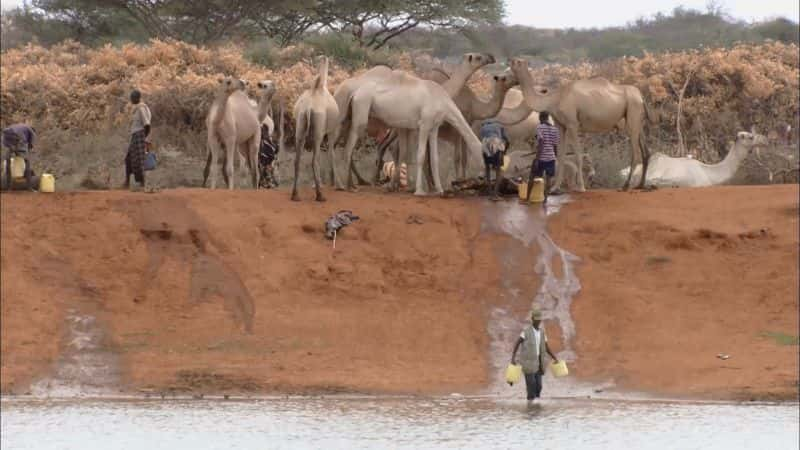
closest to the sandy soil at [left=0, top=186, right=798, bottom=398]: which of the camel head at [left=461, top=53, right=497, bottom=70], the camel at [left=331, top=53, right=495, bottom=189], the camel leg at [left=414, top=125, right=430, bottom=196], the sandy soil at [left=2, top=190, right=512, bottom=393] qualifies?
the sandy soil at [left=2, top=190, right=512, bottom=393]

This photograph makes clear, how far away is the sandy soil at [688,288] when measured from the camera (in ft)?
60.2

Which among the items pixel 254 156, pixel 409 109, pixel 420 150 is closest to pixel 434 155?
pixel 420 150

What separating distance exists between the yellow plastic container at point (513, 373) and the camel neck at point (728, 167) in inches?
342

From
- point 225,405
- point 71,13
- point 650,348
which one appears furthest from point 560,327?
point 71,13

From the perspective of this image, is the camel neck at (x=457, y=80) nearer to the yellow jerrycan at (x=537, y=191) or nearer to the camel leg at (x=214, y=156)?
the yellow jerrycan at (x=537, y=191)

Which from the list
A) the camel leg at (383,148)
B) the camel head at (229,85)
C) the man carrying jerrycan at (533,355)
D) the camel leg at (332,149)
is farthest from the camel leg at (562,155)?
the man carrying jerrycan at (533,355)

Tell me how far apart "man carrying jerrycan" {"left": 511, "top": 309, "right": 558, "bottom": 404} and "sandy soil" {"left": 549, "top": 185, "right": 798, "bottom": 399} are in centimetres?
116

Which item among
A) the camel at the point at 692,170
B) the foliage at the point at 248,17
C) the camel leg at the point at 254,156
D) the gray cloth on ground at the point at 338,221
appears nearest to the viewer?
the gray cloth on ground at the point at 338,221

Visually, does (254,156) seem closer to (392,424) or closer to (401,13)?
(392,424)

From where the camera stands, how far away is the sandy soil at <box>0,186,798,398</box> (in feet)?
60.0

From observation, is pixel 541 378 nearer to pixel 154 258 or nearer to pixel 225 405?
pixel 225 405

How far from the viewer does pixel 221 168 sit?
24.1m

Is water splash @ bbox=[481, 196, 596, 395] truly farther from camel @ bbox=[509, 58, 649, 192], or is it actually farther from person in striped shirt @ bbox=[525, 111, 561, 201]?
camel @ bbox=[509, 58, 649, 192]

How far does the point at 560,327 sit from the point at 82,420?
5.98 meters
